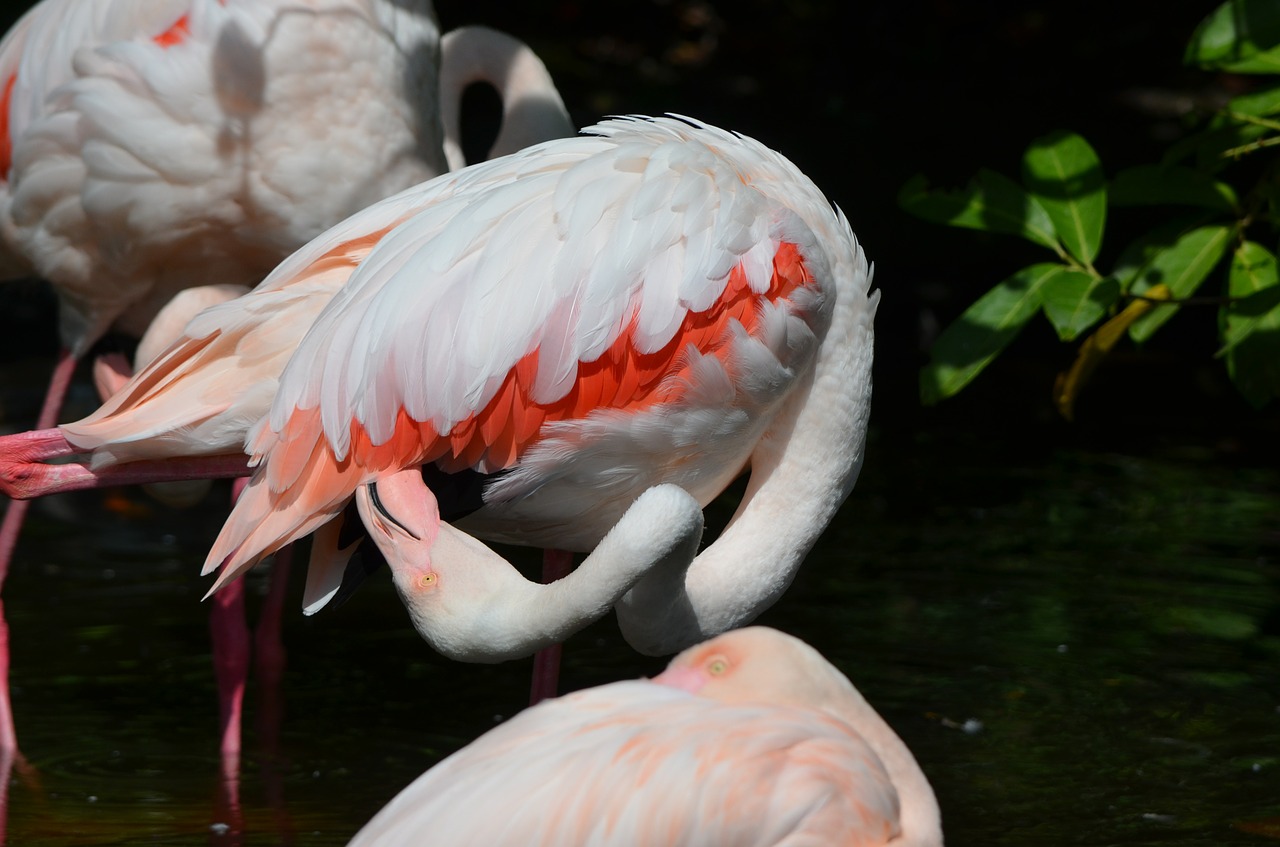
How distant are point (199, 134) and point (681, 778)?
283 cm

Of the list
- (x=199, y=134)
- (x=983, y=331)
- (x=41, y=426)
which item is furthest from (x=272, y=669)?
(x=983, y=331)

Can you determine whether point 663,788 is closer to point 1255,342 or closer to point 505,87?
point 1255,342

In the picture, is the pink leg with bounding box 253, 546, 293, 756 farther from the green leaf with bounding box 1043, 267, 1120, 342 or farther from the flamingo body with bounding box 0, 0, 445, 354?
the green leaf with bounding box 1043, 267, 1120, 342

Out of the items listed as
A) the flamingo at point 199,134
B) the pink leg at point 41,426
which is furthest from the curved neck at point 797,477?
the pink leg at point 41,426

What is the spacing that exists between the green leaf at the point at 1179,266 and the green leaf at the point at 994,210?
0.63ft

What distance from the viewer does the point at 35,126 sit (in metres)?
4.68

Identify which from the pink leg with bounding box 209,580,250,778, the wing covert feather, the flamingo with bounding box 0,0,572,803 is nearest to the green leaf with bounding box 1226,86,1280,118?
the wing covert feather

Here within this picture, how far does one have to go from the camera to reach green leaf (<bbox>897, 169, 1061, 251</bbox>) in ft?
10.6

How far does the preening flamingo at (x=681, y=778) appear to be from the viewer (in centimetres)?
227

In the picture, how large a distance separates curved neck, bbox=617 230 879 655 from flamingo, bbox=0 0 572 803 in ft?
4.93

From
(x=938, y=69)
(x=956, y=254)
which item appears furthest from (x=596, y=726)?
(x=938, y=69)

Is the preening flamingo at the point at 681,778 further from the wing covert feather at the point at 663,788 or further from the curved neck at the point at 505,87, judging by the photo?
the curved neck at the point at 505,87

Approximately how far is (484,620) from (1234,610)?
291 centimetres

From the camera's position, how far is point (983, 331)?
3203 millimetres
